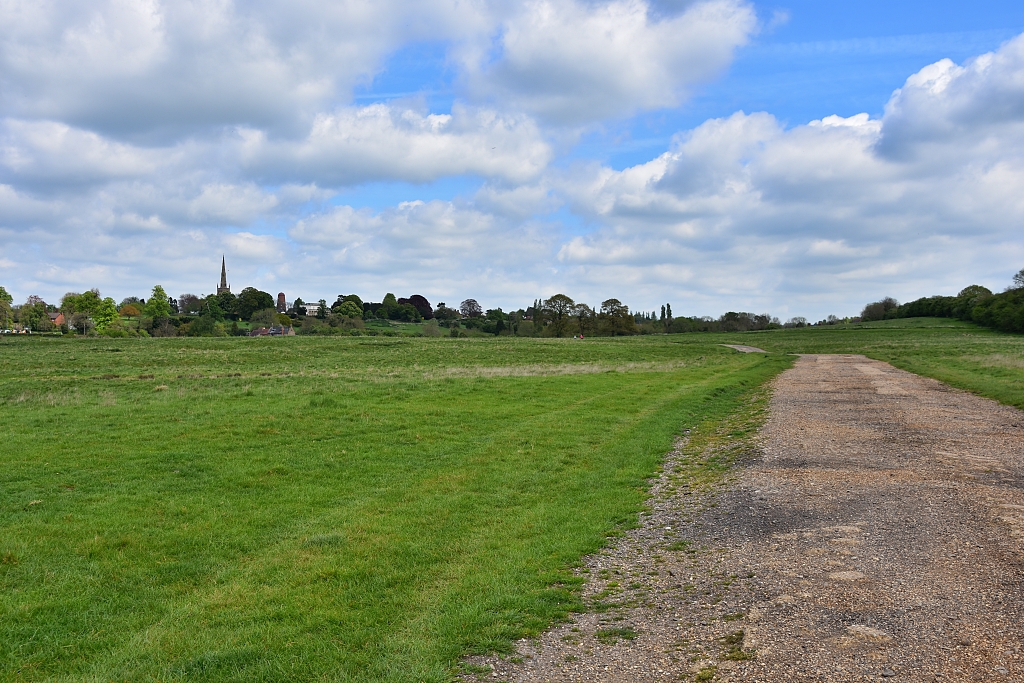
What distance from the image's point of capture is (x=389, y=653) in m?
6.26

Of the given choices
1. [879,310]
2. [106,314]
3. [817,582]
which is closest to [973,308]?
[879,310]

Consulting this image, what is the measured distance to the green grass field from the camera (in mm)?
6582

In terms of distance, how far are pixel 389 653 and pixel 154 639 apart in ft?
8.48

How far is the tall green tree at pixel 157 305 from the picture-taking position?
479ft

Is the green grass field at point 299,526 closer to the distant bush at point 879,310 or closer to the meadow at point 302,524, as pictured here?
the meadow at point 302,524

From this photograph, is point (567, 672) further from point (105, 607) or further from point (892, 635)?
point (105, 607)

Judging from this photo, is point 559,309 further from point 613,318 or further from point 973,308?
point 973,308

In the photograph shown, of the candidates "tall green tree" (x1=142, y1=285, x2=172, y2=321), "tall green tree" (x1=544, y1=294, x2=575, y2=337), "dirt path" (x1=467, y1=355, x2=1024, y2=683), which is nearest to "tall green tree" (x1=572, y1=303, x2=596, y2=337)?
"tall green tree" (x1=544, y1=294, x2=575, y2=337)

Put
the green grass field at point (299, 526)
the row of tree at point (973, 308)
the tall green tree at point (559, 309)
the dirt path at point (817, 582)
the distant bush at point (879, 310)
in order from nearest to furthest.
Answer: the dirt path at point (817, 582) → the green grass field at point (299, 526) → the row of tree at point (973, 308) → the tall green tree at point (559, 309) → the distant bush at point (879, 310)

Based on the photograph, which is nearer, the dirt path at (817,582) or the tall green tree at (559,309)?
the dirt path at (817,582)

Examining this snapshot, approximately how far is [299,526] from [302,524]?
0.11 meters

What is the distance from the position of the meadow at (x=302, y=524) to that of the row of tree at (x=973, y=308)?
10012cm

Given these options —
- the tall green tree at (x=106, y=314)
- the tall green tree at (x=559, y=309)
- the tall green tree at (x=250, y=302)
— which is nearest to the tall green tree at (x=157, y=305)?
the tall green tree at (x=106, y=314)

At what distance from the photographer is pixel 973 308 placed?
125625 millimetres
